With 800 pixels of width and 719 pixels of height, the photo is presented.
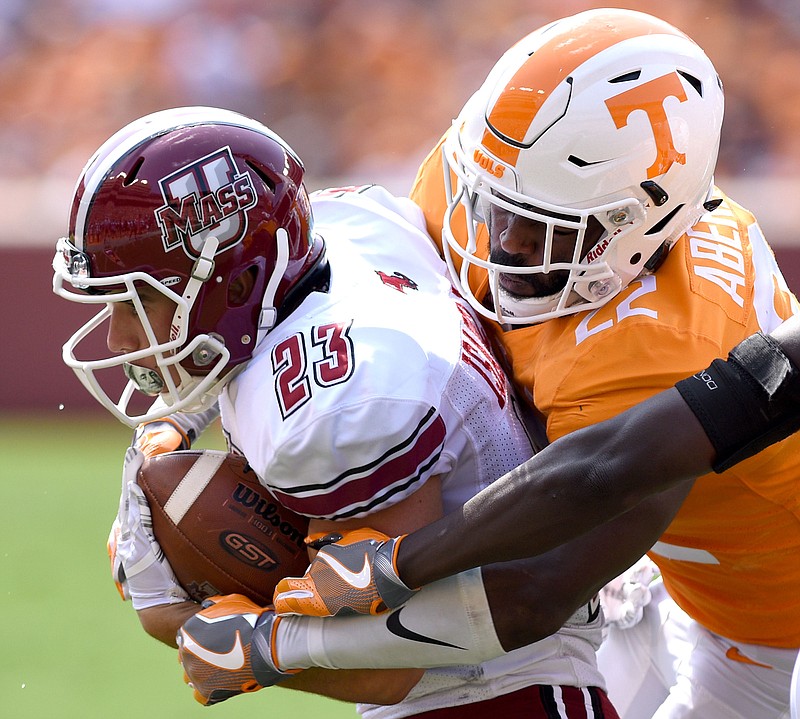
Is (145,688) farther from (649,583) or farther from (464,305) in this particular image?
(464,305)

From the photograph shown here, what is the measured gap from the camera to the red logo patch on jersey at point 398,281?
2.43m

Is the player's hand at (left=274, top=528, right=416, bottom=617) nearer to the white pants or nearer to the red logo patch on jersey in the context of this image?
the red logo patch on jersey

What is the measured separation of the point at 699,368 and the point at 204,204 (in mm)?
1009

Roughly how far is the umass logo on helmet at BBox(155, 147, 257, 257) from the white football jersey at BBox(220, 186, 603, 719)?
0.76 feet

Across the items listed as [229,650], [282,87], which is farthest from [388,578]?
[282,87]

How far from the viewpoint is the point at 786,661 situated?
2701mm

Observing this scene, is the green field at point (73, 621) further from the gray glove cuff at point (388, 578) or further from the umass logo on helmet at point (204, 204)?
the umass logo on helmet at point (204, 204)

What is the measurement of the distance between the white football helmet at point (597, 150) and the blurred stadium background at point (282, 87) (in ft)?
18.7

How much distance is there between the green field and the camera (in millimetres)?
4078

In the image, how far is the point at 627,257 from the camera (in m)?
2.45

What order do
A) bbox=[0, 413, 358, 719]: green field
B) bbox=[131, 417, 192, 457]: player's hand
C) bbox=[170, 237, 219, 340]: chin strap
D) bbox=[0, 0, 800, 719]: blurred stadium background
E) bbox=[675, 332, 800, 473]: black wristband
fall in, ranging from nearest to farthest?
bbox=[675, 332, 800, 473]: black wristband < bbox=[170, 237, 219, 340]: chin strap < bbox=[131, 417, 192, 457]: player's hand < bbox=[0, 413, 358, 719]: green field < bbox=[0, 0, 800, 719]: blurred stadium background

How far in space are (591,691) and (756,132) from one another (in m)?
7.38

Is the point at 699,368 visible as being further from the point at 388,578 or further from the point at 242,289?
the point at 242,289

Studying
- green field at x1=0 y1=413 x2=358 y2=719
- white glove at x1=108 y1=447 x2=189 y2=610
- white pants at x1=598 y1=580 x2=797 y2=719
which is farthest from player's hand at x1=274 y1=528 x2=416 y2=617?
green field at x1=0 y1=413 x2=358 y2=719
